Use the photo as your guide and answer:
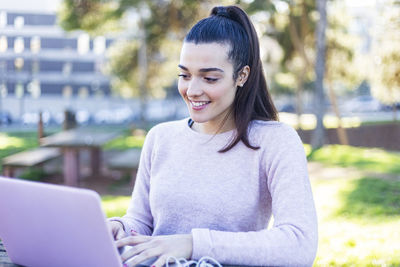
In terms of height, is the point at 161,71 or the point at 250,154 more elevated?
the point at 250,154

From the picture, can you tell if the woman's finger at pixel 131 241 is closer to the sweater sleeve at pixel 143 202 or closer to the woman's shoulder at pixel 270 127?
the sweater sleeve at pixel 143 202

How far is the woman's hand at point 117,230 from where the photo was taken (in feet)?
5.15

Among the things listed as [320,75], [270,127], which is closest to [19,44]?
[320,75]

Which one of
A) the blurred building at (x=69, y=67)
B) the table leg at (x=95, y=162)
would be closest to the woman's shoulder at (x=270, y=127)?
the table leg at (x=95, y=162)

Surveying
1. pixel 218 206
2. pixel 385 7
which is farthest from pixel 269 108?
pixel 385 7

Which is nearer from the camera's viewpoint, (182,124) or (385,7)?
(182,124)

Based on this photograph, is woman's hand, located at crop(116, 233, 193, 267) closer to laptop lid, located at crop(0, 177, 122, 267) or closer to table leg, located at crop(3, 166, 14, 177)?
laptop lid, located at crop(0, 177, 122, 267)

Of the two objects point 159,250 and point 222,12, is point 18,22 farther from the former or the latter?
point 159,250

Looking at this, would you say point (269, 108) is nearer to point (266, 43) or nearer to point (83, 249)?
point (83, 249)

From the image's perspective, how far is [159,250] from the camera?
133 cm

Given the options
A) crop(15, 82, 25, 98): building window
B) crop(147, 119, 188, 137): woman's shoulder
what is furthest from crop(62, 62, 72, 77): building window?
crop(147, 119, 188, 137): woman's shoulder

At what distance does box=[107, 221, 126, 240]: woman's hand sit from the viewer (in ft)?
5.15

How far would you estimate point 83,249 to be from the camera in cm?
117

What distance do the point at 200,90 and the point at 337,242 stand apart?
11.0 ft
